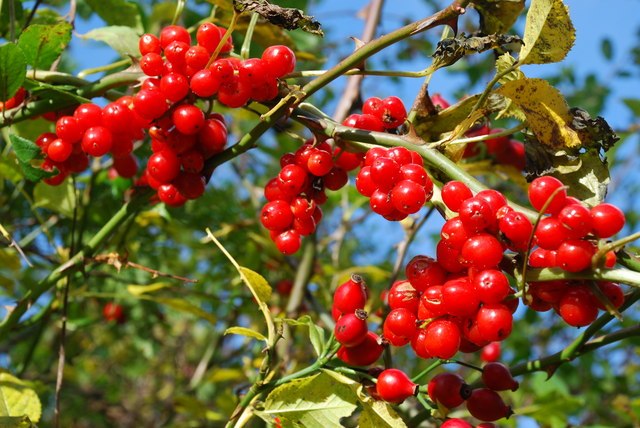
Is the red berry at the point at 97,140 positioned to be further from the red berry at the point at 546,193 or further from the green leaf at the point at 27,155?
the red berry at the point at 546,193

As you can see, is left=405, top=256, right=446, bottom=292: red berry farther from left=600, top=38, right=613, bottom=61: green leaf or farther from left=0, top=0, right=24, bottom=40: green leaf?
left=600, top=38, right=613, bottom=61: green leaf

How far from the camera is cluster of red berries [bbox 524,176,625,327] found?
32.1 inches

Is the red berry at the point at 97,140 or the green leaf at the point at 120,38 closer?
the red berry at the point at 97,140

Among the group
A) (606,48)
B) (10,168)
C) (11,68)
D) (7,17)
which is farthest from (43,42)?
(606,48)

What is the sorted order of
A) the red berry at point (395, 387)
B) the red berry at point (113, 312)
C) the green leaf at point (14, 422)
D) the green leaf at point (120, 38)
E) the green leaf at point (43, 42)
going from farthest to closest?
the red berry at point (113, 312) → the green leaf at point (120, 38) → the green leaf at point (43, 42) → the green leaf at point (14, 422) → the red berry at point (395, 387)

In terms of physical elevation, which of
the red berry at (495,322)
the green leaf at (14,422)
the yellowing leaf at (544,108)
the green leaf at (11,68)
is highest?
the yellowing leaf at (544,108)

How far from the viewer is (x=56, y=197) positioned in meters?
1.74

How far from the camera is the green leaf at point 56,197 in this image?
1712 mm

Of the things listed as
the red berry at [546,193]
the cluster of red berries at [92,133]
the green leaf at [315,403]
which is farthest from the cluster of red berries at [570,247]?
the cluster of red berries at [92,133]

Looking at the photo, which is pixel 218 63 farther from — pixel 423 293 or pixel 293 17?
pixel 423 293

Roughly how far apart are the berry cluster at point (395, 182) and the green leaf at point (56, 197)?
3.14 ft

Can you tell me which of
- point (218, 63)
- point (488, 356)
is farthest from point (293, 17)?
point (488, 356)

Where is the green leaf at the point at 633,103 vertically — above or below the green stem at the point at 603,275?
above

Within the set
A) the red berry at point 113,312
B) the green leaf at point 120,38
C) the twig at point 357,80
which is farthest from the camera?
the red berry at point 113,312
